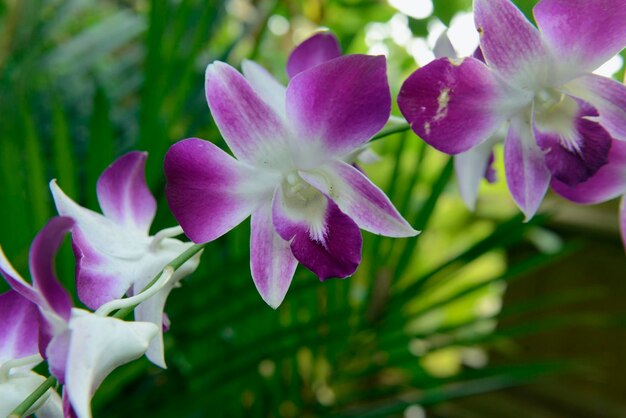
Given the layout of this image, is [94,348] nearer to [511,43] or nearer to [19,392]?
[19,392]

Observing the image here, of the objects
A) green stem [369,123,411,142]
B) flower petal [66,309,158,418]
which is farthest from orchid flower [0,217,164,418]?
green stem [369,123,411,142]

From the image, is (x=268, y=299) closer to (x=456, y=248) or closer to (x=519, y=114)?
(x=519, y=114)

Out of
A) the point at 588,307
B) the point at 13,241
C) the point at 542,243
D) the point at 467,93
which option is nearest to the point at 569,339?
the point at 588,307

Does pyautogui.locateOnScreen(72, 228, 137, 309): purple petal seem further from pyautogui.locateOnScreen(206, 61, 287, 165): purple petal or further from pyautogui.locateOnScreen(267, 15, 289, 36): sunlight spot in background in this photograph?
pyautogui.locateOnScreen(267, 15, 289, 36): sunlight spot in background

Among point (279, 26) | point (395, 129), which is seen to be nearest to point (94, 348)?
point (395, 129)

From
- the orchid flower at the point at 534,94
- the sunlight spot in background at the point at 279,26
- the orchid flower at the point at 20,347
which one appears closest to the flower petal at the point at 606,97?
the orchid flower at the point at 534,94

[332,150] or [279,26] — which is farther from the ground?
[332,150]

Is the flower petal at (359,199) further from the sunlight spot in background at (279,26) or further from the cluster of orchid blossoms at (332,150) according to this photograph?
the sunlight spot in background at (279,26)
